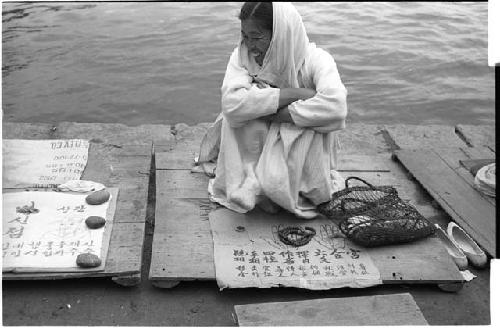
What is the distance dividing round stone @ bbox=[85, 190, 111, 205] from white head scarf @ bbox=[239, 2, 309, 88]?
3.50ft

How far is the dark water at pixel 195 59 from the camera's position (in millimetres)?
6258

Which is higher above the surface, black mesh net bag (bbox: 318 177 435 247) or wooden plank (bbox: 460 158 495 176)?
black mesh net bag (bbox: 318 177 435 247)

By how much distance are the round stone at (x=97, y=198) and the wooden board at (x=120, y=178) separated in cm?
9

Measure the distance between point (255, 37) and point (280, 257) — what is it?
114 centimetres

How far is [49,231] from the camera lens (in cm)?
325

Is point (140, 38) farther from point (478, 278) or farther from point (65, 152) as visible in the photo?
point (478, 278)

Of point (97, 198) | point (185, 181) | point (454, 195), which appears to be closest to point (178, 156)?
point (185, 181)

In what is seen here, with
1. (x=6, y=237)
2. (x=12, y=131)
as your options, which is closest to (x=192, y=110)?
(x=12, y=131)

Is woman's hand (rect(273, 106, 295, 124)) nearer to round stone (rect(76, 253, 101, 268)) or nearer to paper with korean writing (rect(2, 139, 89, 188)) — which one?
round stone (rect(76, 253, 101, 268))

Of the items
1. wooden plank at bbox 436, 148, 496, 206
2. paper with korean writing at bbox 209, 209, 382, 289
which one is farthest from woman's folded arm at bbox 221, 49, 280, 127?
wooden plank at bbox 436, 148, 496, 206

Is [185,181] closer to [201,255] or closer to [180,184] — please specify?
[180,184]

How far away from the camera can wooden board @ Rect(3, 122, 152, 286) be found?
9.83 ft

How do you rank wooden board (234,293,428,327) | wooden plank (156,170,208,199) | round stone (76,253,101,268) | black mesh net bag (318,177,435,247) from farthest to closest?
wooden plank (156,170,208,199)
black mesh net bag (318,177,435,247)
round stone (76,253,101,268)
wooden board (234,293,428,327)

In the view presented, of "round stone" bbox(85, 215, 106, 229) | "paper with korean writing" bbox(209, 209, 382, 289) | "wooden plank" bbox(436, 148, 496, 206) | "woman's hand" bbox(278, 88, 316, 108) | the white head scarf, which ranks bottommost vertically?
"wooden plank" bbox(436, 148, 496, 206)
